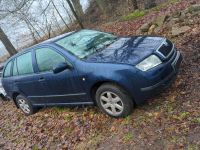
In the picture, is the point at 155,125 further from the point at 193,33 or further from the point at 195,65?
the point at 193,33

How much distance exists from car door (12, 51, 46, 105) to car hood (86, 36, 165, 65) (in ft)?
6.12

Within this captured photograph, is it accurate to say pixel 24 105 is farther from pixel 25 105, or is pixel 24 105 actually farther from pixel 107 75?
pixel 107 75

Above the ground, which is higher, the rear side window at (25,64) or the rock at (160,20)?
the rear side window at (25,64)

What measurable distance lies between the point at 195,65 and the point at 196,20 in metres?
2.90

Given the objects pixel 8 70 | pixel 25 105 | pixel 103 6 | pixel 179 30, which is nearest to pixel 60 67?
pixel 25 105

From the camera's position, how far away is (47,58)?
24.6 ft

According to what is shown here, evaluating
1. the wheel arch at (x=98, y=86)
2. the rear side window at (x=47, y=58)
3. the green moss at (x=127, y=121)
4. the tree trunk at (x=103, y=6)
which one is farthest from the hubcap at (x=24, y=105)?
the tree trunk at (x=103, y=6)

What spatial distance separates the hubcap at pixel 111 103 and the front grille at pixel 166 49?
3.92ft

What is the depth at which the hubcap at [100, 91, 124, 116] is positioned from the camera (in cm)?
633

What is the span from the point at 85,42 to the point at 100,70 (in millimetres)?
1331

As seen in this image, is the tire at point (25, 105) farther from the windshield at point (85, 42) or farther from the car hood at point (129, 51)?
the car hood at point (129, 51)

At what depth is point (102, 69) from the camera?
20.4 ft

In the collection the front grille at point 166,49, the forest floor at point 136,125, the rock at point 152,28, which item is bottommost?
the rock at point 152,28

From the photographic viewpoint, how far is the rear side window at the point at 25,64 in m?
8.15
